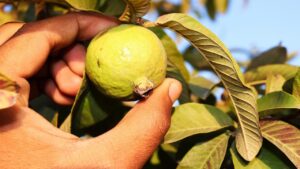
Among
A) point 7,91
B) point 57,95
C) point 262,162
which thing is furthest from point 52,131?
point 262,162

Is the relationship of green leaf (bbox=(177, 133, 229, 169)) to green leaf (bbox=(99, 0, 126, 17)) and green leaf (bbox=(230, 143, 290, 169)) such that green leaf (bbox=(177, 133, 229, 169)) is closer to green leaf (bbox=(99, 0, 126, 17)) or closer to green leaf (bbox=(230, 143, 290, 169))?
green leaf (bbox=(230, 143, 290, 169))

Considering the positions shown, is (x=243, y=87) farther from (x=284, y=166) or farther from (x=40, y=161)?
(x=40, y=161)

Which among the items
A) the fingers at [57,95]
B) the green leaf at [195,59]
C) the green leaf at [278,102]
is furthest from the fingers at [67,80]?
the green leaf at [195,59]

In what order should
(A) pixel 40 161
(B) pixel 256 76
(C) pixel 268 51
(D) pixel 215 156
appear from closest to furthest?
1. (A) pixel 40 161
2. (D) pixel 215 156
3. (B) pixel 256 76
4. (C) pixel 268 51

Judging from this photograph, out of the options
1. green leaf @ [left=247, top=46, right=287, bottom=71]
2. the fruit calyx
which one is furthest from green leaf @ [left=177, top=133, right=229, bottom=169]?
green leaf @ [left=247, top=46, right=287, bottom=71]

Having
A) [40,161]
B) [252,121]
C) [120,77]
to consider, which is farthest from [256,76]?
[40,161]
